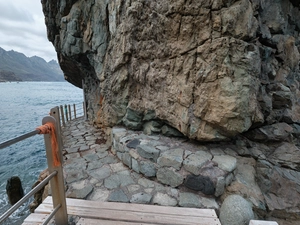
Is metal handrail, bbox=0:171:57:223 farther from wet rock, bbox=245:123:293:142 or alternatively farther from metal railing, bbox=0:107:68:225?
wet rock, bbox=245:123:293:142

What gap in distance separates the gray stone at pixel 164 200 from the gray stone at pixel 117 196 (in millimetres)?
542

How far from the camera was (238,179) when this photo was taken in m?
3.04

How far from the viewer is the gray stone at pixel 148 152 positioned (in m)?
3.48

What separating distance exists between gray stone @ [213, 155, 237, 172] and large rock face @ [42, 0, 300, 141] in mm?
431

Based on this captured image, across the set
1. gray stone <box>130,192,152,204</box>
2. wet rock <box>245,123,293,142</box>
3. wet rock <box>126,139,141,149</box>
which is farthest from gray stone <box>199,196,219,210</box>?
wet rock <box>245,123,293,142</box>

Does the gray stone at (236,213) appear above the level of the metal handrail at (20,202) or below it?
below

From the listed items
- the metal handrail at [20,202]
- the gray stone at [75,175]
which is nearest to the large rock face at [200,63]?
the gray stone at [75,175]

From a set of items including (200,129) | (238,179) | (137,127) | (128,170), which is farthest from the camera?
(137,127)

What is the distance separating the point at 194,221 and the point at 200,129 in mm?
1825

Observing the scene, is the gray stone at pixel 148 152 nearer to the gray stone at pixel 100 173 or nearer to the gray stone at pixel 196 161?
the gray stone at pixel 196 161

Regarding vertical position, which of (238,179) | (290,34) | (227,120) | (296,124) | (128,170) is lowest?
(128,170)

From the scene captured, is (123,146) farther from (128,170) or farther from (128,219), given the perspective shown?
(128,219)

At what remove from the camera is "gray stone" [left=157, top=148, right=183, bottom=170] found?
125 inches

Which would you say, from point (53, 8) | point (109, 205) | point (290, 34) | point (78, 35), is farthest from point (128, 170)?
point (53, 8)
